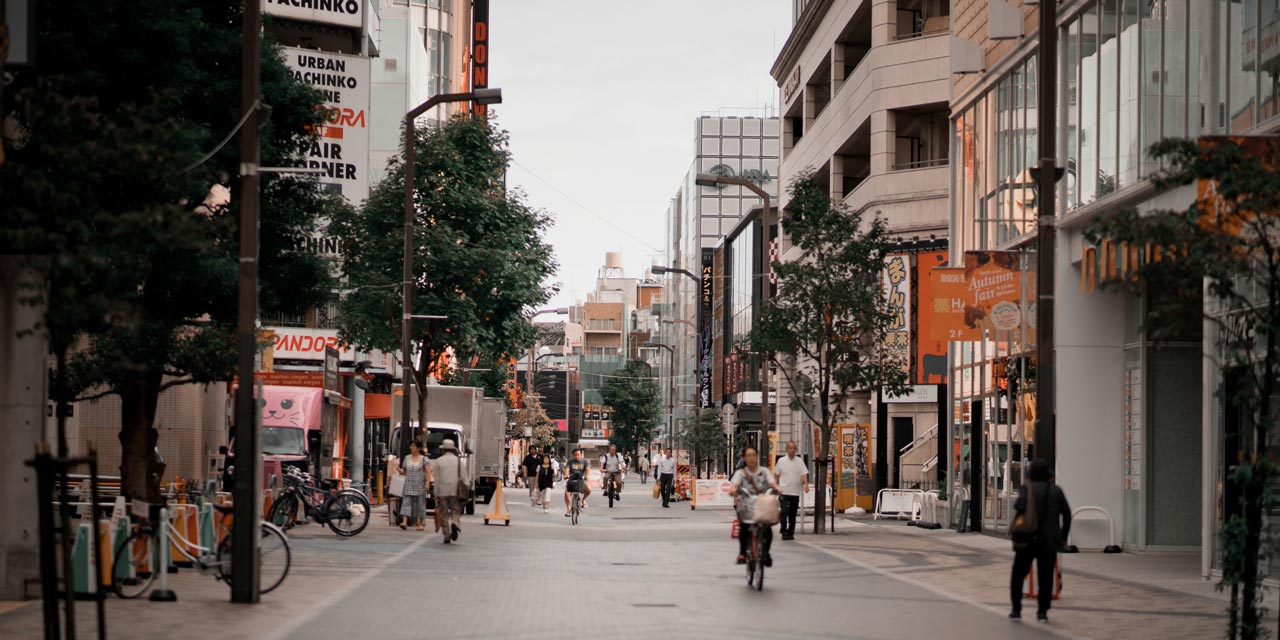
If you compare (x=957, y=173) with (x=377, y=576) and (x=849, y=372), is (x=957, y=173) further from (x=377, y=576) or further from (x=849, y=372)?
(x=377, y=576)

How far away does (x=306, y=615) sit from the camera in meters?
15.4

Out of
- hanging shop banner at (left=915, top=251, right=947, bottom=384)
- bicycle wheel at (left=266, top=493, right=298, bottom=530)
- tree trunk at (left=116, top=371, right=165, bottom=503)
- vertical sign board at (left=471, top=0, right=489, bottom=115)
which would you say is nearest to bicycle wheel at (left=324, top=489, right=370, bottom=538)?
bicycle wheel at (left=266, top=493, right=298, bottom=530)

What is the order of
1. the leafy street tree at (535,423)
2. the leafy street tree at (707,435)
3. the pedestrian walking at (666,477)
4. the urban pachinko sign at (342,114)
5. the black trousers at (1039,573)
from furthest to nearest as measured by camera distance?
the leafy street tree at (535,423) → the leafy street tree at (707,435) → the pedestrian walking at (666,477) → the urban pachinko sign at (342,114) → the black trousers at (1039,573)

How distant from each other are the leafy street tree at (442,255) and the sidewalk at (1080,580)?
1327 cm

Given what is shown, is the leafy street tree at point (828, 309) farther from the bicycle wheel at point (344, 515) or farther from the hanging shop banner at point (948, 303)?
the bicycle wheel at point (344, 515)

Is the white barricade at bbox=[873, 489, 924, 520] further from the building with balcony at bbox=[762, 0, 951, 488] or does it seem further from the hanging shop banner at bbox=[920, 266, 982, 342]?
the hanging shop banner at bbox=[920, 266, 982, 342]

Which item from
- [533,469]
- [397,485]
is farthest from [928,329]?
[533,469]

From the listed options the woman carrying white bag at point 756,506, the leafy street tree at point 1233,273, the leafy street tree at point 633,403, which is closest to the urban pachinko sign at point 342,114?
the woman carrying white bag at point 756,506

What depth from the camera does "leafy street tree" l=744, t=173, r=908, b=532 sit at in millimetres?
34125

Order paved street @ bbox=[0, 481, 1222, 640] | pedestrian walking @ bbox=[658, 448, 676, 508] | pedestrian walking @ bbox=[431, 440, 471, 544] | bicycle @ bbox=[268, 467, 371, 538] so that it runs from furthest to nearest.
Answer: pedestrian walking @ bbox=[658, 448, 676, 508] → bicycle @ bbox=[268, 467, 371, 538] → pedestrian walking @ bbox=[431, 440, 471, 544] → paved street @ bbox=[0, 481, 1222, 640]

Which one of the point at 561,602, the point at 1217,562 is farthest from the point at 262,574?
the point at 1217,562

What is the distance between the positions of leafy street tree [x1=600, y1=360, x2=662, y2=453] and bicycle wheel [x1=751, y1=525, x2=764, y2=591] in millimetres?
118618

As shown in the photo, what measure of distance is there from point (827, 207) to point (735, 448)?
40385mm

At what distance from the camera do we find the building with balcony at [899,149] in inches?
1917
